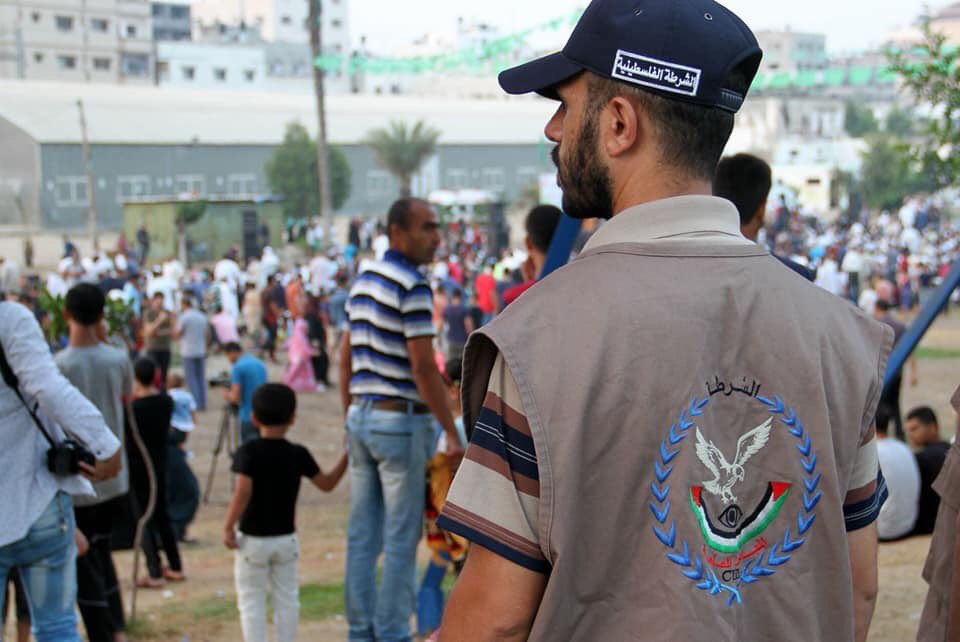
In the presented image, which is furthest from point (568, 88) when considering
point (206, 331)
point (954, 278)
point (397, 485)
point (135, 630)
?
point (206, 331)

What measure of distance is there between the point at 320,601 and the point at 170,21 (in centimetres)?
8689

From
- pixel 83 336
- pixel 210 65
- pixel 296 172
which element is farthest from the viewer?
pixel 210 65

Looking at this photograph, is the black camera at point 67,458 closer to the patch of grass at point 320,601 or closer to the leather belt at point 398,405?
the leather belt at point 398,405

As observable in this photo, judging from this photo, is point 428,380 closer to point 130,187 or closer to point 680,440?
point 680,440

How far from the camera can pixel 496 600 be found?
1.50m

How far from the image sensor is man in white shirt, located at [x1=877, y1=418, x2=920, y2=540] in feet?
22.8

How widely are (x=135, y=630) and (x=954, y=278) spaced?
15.0 ft

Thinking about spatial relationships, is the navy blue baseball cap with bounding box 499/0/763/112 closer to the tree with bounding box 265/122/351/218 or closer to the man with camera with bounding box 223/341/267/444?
the man with camera with bounding box 223/341/267/444

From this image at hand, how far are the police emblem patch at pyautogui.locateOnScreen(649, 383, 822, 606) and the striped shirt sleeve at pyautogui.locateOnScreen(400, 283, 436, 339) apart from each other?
350 cm

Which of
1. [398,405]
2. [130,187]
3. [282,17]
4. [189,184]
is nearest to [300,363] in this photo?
[398,405]

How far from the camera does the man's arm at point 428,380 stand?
4.98 m

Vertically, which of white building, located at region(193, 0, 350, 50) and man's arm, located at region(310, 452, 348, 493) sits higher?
white building, located at region(193, 0, 350, 50)

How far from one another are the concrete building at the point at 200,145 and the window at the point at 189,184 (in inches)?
1.6

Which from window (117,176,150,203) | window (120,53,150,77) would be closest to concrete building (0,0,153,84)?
window (120,53,150,77)
